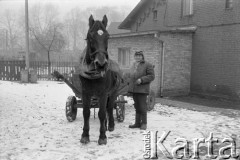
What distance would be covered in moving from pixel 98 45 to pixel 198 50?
9.97m

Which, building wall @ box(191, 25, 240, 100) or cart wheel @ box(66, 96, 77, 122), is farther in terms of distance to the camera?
building wall @ box(191, 25, 240, 100)

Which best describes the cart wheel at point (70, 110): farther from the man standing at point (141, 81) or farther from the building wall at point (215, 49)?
the building wall at point (215, 49)

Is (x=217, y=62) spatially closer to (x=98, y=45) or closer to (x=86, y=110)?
(x=86, y=110)

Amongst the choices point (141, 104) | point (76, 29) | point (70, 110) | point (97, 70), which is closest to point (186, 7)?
point (141, 104)

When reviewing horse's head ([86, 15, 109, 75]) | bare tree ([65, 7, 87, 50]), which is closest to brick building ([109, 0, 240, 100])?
horse's head ([86, 15, 109, 75])

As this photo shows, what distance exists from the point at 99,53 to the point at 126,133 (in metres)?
2.61

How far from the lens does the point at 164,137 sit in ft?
20.8

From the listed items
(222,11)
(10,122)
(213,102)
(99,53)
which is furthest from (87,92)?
(222,11)

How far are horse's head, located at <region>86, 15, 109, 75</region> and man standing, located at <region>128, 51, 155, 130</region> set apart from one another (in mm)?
1863

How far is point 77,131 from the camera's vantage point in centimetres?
679

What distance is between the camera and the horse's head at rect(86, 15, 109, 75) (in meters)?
4.80

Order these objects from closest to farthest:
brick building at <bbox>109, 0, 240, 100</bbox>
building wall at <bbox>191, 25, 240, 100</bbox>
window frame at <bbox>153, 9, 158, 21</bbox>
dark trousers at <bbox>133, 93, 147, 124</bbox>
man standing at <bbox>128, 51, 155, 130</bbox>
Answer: man standing at <bbox>128, 51, 155, 130</bbox> → dark trousers at <bbox>133, 93, 147, 124</bbox> → building wall at <bbox>191, 25, 240, 100</bbox> → brick building at <bbox>109, 0, 240, 100</bbox> → window frame at <bbox>153, 9, 158, 21</bbox>

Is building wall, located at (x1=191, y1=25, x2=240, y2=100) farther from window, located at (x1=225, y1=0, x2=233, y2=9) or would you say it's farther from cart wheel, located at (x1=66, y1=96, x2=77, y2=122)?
cart wheel, located at (x1=66, y1=96, x2=77, y2=122)

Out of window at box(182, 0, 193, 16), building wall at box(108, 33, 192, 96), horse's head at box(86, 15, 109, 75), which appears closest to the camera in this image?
→ horse's head at box(86, 15, 109, 75)
